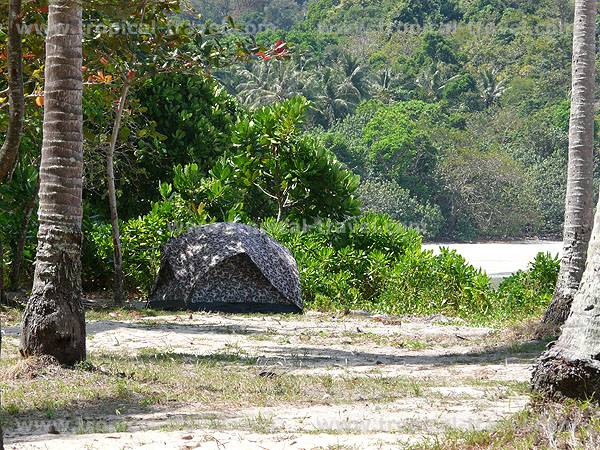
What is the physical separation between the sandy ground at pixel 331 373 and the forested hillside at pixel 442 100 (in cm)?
4217

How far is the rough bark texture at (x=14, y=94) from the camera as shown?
7496mm

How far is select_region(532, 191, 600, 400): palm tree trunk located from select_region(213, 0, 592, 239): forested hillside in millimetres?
48042

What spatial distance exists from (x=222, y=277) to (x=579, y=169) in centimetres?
507

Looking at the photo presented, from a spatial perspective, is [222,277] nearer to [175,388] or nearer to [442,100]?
[175,388]

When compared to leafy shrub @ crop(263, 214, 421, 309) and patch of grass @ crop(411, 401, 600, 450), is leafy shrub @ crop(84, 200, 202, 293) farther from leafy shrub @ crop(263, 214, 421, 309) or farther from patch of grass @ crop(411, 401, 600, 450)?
patch of grass @ crop(411, 401, 600, 450)

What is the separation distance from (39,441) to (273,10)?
104 meters

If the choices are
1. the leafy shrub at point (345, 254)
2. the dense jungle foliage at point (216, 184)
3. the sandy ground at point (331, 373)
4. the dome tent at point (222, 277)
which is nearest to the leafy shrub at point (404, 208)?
the dense jungle foliage at point (216, 184)

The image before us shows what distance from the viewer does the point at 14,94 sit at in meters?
7.73


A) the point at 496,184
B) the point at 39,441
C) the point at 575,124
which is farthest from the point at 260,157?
the point at 496,184

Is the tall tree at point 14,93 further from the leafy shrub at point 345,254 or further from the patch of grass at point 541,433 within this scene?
the leafy shrub at point 345,254

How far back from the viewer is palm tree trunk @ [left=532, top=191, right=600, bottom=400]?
546 centimetres

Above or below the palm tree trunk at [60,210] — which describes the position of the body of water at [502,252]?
below

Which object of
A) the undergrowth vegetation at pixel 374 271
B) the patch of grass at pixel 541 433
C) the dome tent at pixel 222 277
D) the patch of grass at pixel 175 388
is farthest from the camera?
the undergrowth vegetation at pixel 374 271

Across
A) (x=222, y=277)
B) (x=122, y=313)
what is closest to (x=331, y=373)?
(x=122, y=313)
